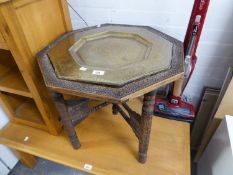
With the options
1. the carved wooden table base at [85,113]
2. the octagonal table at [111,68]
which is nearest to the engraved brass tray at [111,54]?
the octagonal table at [111,68]

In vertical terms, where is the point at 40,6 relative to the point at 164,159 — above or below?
above

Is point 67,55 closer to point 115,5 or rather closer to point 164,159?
point 115,5

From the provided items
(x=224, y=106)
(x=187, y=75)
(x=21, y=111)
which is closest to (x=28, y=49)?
(x=21, y=111)

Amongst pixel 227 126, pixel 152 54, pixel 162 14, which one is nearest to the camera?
pixel 152 54

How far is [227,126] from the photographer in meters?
0.84

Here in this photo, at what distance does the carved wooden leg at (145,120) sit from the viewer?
0.65 m

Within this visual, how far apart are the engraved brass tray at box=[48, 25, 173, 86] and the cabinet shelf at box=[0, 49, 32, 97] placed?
0.84 ft

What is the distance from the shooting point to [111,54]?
74 cm

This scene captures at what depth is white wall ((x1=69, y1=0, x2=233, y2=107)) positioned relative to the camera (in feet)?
3.02

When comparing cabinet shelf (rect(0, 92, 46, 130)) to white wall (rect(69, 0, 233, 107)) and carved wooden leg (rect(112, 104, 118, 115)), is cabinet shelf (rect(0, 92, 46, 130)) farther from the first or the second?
white wall (rect(69, 0, 233, 107))

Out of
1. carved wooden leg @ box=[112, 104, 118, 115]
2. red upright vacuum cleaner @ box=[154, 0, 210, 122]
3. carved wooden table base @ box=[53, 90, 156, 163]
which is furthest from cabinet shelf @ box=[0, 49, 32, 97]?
red upright vacuum cleaner @ box=[154, 0, 210, 122]

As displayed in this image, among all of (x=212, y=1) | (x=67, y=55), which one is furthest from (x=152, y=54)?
(x=212, y=1)

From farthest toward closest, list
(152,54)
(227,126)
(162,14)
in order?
(162,14) < (227,126) < (152,54)

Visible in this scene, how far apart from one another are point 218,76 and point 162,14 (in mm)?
482
